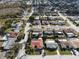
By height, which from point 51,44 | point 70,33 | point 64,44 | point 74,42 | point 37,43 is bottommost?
point 70,33

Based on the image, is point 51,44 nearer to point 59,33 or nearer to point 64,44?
point 64,44

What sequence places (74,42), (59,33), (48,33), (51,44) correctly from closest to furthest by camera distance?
1. (51,44)
2. (74,42)
3. (48,33)
4. (59,33)

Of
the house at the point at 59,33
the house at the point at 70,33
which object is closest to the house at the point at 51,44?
the house at the point at 59,33

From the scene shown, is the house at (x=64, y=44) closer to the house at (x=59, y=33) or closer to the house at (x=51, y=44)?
the house at (x=51, y=44)

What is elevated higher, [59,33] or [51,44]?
[51,44]

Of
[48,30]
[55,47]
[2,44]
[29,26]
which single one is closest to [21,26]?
[29,26]

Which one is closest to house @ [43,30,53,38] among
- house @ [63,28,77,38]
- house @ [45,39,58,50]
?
house @ [45,39,58,50]

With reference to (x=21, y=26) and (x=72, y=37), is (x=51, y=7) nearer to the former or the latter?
(x=21, y=26)

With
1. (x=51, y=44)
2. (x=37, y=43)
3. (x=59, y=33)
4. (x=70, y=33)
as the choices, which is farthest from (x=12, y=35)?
(x=70, y=33)

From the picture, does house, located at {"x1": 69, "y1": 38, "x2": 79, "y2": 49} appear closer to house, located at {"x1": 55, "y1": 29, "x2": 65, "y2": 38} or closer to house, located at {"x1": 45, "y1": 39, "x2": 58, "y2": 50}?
house, located at {"x1": 55, "y1": 29, "x2": 65, "y2": 38}

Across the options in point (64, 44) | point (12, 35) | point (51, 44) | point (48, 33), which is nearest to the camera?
point (51, 44)

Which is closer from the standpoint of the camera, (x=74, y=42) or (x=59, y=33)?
(x=74, y=42)
